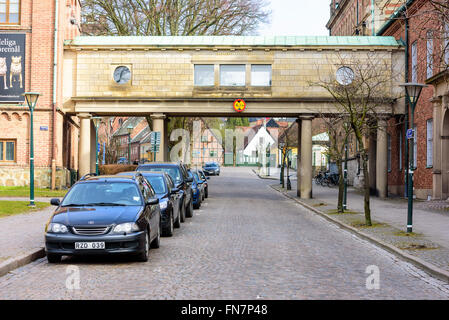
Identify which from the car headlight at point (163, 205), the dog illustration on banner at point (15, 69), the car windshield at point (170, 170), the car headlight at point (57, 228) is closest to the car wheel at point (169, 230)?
the car headlight at point (163, 205)

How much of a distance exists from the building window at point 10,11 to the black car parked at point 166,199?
65.8 ft

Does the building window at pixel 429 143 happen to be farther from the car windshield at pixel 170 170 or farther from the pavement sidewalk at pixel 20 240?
the pavement sidewalk at pixel 20 240

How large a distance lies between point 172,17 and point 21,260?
33582mm

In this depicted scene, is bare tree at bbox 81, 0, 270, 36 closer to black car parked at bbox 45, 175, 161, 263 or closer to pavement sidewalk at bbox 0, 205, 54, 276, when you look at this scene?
pavement sidewalk at bbox 0, 205, 54, 276

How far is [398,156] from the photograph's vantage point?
36.4 meters

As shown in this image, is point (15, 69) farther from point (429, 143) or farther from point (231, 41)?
point (429, 143)

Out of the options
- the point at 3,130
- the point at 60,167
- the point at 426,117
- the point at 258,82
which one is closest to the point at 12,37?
the point at 3,130

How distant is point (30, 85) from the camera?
109ft

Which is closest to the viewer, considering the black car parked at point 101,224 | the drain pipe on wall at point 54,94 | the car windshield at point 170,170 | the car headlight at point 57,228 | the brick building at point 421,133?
the black car parked at point 101,224

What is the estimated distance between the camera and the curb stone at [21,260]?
956 cm

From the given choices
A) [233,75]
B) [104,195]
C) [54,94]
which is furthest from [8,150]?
A: [104,195]

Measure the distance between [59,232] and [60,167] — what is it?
23871mm

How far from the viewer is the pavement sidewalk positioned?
10.2 m
